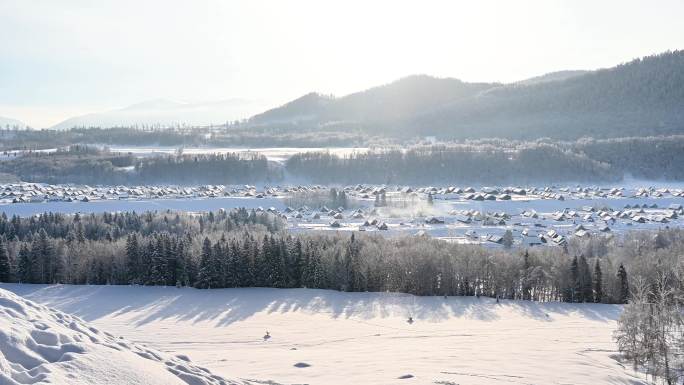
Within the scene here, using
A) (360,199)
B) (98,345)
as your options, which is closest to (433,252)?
(98,345)

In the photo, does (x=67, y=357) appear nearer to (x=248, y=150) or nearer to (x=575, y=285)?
(x=575, y=285)

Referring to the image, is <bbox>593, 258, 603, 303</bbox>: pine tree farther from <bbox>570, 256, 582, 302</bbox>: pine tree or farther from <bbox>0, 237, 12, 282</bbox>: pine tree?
<bbox>0, 237, 12, 282</bbox>: pine tree

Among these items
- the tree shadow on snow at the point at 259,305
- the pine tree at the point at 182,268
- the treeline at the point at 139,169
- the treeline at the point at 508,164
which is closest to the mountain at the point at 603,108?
the treeline at the point at 508,164

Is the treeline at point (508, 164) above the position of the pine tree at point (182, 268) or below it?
above

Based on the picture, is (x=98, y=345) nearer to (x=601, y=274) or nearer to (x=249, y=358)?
(x=249, y=358)

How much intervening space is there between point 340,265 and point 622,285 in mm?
19206

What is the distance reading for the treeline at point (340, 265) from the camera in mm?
43938

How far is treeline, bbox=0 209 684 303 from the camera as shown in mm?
43938

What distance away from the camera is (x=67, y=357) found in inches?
383

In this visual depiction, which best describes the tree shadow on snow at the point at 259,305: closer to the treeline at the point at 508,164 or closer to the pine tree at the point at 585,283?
the pine tree at the point at 585,283

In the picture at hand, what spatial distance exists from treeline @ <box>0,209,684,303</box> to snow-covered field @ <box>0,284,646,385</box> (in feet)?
5.73

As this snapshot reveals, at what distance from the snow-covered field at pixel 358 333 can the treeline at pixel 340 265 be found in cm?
175

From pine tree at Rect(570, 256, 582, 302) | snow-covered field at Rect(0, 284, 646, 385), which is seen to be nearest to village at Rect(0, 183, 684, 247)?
pine tree at Rect(570, 256, 582, 302)

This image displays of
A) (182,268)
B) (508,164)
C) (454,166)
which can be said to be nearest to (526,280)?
(182,268)
